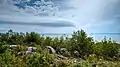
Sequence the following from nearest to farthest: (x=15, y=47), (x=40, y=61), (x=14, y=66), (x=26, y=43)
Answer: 1. (x=40, y=61)
2. (x=14, y=66)
3. (x=15, y=47)
4. (x=26, y=43)

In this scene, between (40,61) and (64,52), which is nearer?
(40,61)

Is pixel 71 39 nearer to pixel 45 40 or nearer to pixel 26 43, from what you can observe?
pixel 45 40

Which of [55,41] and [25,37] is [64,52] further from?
[25,37]

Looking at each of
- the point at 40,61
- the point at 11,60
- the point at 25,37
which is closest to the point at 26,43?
the point at 25,37

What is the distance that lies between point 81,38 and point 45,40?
2.30 metres

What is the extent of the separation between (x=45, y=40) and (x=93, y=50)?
2.82 metres

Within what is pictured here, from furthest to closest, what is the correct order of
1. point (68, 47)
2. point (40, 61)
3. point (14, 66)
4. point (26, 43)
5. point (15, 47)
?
point (26, 43)
point (68, 47)
point (15, 47)
point (14, 66)
point (40, 61)

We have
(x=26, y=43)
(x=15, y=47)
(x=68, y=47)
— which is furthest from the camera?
(x=26, y=43)

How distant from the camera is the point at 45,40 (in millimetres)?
13977

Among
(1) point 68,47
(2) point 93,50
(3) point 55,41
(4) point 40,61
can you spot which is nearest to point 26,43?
(3) point 55,41

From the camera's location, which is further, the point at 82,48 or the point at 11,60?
the point at 82,48

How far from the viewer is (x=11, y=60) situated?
26.6 feet

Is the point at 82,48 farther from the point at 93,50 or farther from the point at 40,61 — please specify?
the point at 40,61

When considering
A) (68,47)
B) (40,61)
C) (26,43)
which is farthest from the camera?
(26,43)
